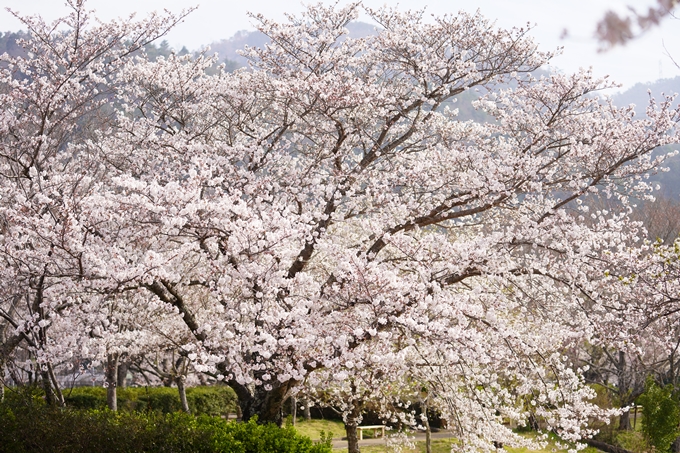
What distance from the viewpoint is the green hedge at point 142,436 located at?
6590mm

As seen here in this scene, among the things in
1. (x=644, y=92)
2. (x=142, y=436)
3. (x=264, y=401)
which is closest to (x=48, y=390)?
(x=142, y=436)

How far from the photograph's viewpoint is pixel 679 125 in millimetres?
8672

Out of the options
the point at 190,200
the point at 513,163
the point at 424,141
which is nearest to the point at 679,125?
the point at 513,163

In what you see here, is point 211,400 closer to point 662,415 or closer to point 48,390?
point 48,390

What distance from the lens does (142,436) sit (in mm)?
6664

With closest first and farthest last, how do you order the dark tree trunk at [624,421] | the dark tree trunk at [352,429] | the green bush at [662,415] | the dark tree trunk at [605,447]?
the dark tree trunk at [352,429] → the green bush at [662,415] → the dark tree trunk at [605,447] → the dark tree trunk at [624,421]

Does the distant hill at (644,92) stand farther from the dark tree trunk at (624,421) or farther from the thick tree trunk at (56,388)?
the dark tree trunk at (624,421)

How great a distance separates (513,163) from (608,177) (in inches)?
65.3

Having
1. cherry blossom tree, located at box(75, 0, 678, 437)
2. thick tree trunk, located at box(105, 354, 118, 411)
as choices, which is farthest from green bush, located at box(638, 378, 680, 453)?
thick tree trunk, located at box(105, 354, 118, 411)

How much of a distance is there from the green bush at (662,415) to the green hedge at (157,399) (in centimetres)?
1067

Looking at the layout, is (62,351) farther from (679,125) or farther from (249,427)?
(679,125)

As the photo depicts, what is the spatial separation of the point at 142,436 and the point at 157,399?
1079 cm

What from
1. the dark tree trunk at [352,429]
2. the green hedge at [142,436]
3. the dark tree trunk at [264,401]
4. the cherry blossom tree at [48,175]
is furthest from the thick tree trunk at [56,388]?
the dark tree trunk at [352,429]

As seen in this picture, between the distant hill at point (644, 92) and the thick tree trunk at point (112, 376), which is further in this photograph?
the distant hill at point (644, 92)
